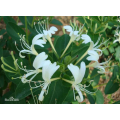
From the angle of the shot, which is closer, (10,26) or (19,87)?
(19,87)

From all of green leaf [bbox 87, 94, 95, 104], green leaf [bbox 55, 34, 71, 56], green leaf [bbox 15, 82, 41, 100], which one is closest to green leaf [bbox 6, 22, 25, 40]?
green leaf [bbox 55, 34, 71, 56]

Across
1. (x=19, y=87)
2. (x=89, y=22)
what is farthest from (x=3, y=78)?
(x=89, y=22)

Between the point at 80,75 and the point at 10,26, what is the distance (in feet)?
2.26

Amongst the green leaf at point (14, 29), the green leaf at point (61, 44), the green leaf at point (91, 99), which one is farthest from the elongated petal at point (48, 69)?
the green leaf at point (91, 99)

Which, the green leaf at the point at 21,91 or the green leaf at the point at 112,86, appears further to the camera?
the green leaf at the point at 112,86

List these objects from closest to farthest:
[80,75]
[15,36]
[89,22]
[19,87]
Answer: [80,75]
[19,87]
[15,36]
[89,22]

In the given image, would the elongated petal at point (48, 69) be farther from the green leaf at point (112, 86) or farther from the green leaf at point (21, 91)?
the green leaf at point (112, 86)

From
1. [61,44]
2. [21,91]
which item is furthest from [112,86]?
[21,91]

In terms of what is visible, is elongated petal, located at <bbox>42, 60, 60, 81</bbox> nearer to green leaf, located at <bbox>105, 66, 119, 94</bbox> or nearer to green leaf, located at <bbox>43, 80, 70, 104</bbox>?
green leaf, located at <bbox>43, 80, 70, 104</bbox>

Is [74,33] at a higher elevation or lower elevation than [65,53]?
higher

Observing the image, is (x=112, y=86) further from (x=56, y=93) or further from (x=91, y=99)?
(x=56, y=93)

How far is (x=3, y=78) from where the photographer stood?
1102 millimetres

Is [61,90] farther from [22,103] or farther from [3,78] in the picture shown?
[3,78]

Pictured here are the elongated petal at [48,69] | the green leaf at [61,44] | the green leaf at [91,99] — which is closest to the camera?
the elongated petal at [48,69]
